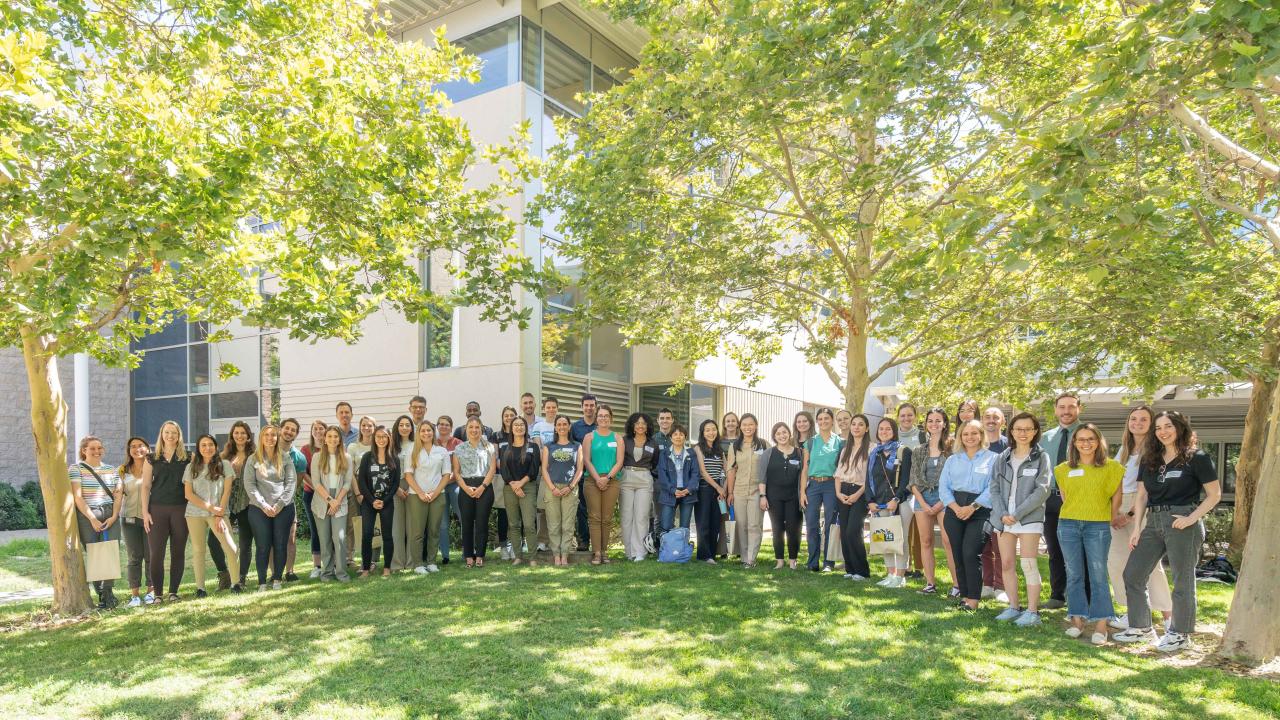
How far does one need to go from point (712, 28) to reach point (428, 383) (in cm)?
833

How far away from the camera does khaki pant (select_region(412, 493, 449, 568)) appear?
955cm

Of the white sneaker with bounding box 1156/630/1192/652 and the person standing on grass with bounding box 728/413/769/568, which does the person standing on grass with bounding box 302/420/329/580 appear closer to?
the person standing on grass with bounding box 728/413/769/568

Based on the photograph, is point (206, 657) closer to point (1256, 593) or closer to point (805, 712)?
point (805, 712)

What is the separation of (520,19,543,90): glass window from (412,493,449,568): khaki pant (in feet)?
26.8

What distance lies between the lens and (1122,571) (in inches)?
287

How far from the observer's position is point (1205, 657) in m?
6.18

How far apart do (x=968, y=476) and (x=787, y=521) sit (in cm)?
258

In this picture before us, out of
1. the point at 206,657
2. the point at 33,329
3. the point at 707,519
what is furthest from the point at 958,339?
the point at 33,329

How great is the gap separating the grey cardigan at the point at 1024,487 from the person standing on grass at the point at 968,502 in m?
0.15

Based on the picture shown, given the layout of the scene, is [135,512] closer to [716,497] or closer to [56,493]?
[56,493]

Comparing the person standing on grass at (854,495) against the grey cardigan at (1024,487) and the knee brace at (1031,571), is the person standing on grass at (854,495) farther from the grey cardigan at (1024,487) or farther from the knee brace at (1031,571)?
the knee brace at (1031,571)

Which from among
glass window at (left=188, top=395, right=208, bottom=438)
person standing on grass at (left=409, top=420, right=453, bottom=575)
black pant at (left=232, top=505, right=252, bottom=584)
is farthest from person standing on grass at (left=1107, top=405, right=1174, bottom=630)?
glass window at (left=188, top=395, right=208, bottom=438)

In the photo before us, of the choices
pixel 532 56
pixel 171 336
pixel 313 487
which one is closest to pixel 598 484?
pixel 313 487

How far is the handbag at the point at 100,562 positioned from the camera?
26.9 ft
